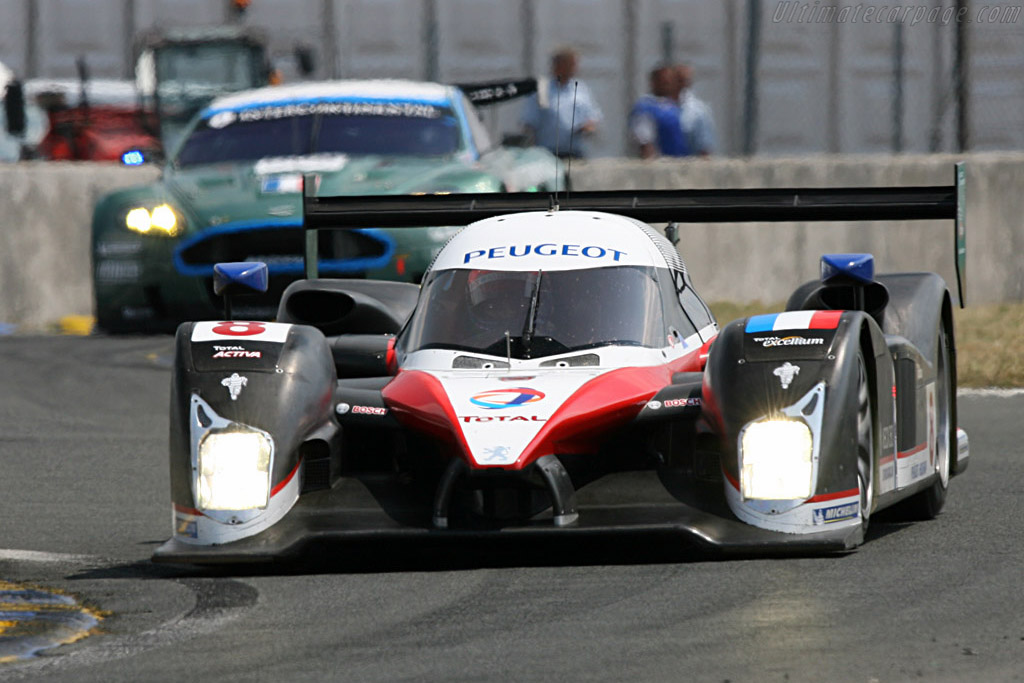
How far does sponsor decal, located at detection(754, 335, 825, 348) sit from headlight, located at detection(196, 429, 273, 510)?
1645 millimetres

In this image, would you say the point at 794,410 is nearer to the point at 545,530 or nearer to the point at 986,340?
the point at 545,530

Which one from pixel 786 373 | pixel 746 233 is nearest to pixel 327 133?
pixel 746 233

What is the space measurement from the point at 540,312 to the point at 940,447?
1.77 metres

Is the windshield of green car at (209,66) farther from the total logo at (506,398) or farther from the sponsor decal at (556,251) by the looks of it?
the total logo at (506,398)

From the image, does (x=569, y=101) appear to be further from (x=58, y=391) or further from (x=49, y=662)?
(x=49, y=662)

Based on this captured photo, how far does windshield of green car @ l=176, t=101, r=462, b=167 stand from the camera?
47.4 ft

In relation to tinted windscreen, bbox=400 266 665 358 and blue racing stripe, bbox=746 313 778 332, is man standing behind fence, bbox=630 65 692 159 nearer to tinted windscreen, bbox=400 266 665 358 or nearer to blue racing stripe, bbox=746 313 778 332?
tinted windscreen, bbox=400 266 665 358

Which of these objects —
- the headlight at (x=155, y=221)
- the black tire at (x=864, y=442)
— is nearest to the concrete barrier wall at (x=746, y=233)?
the headlight at (x=155, y=221)

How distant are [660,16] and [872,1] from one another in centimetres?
202

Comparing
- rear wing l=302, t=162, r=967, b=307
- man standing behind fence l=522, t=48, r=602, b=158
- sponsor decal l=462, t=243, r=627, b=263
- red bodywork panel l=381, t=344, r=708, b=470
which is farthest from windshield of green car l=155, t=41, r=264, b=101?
red bodywork panel l=381, t=344, r=708, b=470

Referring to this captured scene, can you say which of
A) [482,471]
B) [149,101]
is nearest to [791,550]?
[482,471]

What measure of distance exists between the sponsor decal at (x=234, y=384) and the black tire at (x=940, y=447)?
8.25ft

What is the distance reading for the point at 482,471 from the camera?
6.80m

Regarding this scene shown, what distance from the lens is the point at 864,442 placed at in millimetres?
7254
